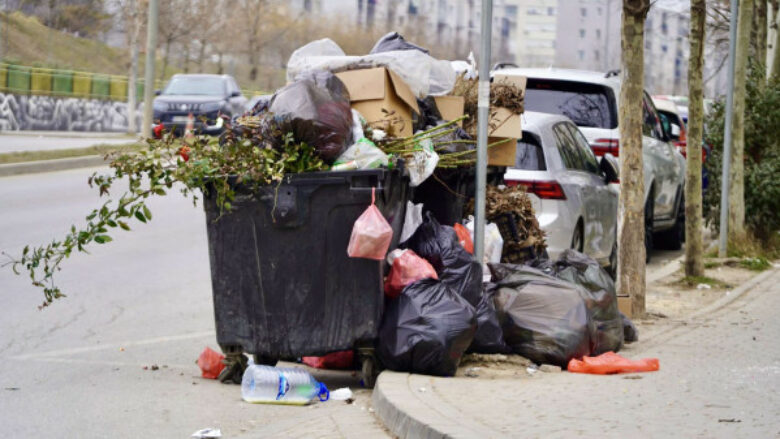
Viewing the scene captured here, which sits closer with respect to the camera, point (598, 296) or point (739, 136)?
point (598, 296)

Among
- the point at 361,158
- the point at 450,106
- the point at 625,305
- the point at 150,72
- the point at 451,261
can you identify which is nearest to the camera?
the point at 361,158

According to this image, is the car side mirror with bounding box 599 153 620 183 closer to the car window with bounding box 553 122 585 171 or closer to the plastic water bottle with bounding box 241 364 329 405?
the car window with bounding box 553 122 585 171

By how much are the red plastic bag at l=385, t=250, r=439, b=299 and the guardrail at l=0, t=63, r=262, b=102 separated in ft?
91.4

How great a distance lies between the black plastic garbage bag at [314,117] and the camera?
6332mm

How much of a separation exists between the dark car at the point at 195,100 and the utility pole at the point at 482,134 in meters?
19.4

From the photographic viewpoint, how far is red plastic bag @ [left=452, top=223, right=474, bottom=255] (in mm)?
7609

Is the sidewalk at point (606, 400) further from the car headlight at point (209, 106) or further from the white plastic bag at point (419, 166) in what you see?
the car headlight at point (209, 106)

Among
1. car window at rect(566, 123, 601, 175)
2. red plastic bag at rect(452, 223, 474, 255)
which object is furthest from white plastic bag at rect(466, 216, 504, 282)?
car window at rect(566, 123, 601, 175)

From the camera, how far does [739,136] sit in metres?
14.3

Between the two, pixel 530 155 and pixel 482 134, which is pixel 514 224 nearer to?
pixel 482 134

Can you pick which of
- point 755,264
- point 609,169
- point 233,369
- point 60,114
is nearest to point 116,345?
point 233,369

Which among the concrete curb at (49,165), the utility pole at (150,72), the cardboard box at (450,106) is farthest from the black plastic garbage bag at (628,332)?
the utility pole at (150,72)

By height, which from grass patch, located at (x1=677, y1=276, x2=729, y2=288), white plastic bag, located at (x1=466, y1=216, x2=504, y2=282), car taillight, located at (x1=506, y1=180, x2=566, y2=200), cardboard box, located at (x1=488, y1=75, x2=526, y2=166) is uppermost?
cardboard box, located at (x1=488, y1=75, x2=526, y2=166)

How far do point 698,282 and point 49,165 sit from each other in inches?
477
